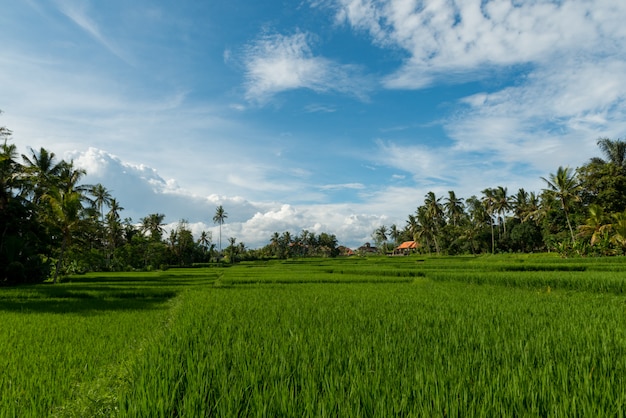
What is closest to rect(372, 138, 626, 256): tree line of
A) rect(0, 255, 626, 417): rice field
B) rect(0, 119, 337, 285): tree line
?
rect(0, 255, 626, 417): rice field

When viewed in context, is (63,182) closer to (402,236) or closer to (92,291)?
(92,291)

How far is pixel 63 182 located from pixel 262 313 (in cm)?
2736

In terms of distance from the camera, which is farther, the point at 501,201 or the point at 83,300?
the point at 501,201

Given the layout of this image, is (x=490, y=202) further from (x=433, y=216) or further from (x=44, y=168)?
(x=44, y=168)

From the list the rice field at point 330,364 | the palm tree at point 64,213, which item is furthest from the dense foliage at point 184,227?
the rice field at point 330,364

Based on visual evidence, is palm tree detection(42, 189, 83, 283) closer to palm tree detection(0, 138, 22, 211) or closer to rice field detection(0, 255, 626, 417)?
palm tree detection(0, 138, 22, 211)

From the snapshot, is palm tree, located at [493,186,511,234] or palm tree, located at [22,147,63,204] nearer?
palm tree, located at [22,147,63,204]

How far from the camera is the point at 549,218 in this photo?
40500 mm

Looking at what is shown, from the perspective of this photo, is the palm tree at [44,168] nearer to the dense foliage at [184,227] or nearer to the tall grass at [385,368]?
the dense foliage at [184,227]

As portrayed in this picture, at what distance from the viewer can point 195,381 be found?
8.53 ft

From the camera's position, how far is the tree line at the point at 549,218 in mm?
27219

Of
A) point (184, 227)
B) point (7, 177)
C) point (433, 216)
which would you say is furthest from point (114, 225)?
point (433, 216)

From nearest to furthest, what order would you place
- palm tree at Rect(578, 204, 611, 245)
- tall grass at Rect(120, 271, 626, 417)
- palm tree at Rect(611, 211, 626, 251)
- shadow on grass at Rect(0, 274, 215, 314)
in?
1. tall grass at Rect(120, 271, 626, 417)
2. shadow on grass at Rect(0, 274, 215, 314)
3. palm tree at Rect(611, 211, 626, 251)
4. palm tree at Rect(578, 204, 611, 245)

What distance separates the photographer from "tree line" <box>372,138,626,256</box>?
27.2 m
